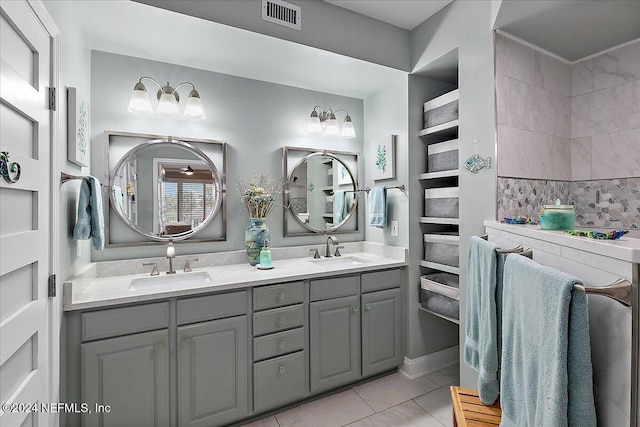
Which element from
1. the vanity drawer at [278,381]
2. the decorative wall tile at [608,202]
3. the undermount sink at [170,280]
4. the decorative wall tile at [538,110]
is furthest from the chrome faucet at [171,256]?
the decorative wall tile at [608,202]

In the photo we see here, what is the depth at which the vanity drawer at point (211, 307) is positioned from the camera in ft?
5.55

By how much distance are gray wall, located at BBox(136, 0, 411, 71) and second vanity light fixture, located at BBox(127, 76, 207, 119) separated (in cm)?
57

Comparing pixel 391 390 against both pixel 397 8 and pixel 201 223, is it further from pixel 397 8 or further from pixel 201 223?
pixel 397 8

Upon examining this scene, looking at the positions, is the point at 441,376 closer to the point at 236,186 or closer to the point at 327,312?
the point at 327,312

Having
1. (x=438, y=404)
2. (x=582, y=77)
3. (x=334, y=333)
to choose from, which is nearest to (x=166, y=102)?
(x=334, y=333)

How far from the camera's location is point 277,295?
194 centimetres

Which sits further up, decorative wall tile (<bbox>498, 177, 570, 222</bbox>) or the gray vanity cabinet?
decorative wall tile (<bbox>498, 177, 570, 222</bbox>)

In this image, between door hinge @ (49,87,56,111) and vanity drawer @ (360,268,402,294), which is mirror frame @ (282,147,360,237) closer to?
vanity drawer @ (360,268,402,294)

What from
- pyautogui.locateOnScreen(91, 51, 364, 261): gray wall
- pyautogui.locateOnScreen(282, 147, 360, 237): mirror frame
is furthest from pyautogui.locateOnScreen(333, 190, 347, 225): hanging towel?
pyautogui.locateOnScreen(91, 51, 364, 261): gray wall

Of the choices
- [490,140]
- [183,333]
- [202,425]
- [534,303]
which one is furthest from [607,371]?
[202,425]

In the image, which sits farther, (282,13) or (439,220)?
(439,220)

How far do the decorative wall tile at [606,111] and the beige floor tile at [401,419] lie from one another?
7.22 feet

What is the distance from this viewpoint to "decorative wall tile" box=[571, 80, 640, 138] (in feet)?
6.27

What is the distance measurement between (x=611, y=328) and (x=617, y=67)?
7.20 feet
